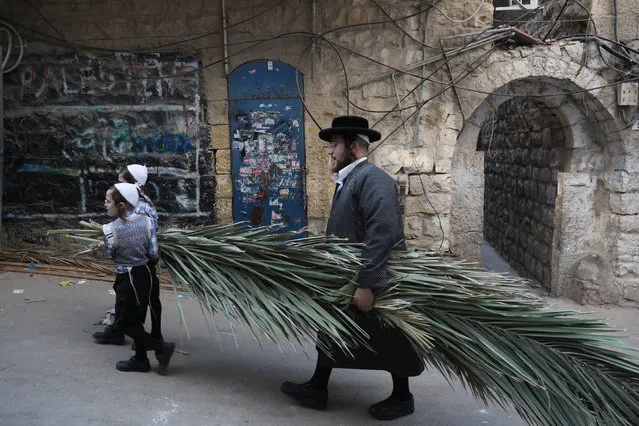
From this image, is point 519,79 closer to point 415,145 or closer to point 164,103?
point 415,145

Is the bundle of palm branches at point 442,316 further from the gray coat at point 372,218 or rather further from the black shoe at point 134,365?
the black shoe at point 134,365

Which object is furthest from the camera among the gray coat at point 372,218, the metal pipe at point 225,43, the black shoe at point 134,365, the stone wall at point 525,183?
the stone wall at point 525,183

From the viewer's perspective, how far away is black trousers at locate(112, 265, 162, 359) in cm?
348

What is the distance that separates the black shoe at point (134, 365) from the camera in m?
3.57

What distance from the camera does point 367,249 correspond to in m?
2.90

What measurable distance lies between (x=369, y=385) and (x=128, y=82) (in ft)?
13.3

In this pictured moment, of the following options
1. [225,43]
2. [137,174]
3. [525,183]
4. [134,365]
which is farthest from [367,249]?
[525,183]

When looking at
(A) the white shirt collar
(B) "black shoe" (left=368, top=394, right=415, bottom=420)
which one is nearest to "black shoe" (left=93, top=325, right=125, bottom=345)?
(B) "black shoe" (left=368, top=394, right=415, bottom=420)

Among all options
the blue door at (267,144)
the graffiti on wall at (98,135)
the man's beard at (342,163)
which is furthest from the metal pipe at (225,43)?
the man's beard at (342,163)

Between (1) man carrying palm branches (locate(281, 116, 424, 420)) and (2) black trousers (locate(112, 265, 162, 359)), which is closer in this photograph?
(1) man carrying palm branches (locate(281, 116, 424, 420))

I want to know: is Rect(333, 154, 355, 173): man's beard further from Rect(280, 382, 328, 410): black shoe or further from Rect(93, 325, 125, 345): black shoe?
Rect(93, 325, 125, 345): black shoe

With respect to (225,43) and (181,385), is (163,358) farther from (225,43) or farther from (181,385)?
(225,43)

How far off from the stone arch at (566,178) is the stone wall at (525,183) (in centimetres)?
21

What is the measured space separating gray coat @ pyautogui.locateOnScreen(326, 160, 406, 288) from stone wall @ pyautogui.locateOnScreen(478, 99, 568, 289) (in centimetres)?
403
